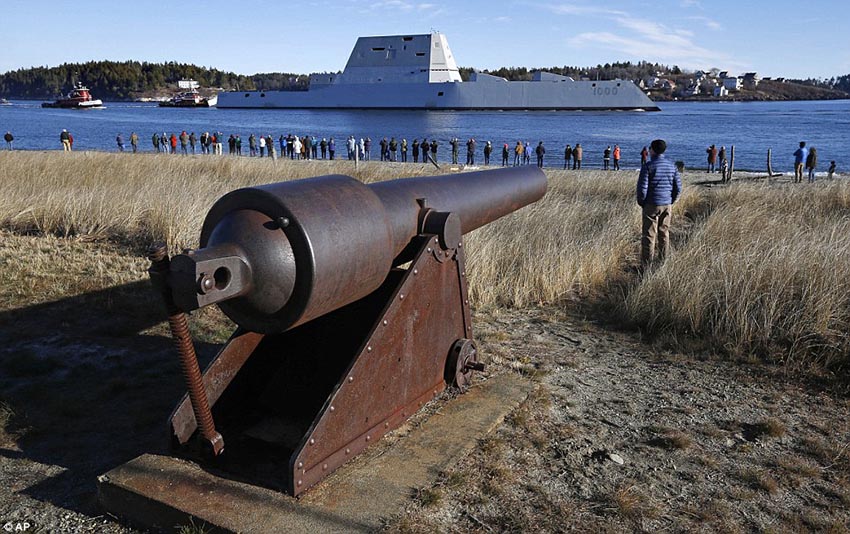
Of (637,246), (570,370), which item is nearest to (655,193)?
(637,246)

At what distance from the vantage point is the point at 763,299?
4277 mm

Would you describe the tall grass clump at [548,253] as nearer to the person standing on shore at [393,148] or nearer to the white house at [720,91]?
the person standing on shore at [393,148]

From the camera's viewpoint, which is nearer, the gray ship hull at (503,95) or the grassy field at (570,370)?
the grassy field at (570,370)

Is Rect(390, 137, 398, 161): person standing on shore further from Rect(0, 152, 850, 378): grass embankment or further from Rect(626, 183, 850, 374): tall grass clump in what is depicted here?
Rect(626, 183, 850, 374): tall grass clump

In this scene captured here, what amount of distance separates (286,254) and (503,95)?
Answer: 3125 inches

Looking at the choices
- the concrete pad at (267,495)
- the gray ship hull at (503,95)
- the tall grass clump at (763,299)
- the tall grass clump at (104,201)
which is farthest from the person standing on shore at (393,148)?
the gray ship hull at (503,95)

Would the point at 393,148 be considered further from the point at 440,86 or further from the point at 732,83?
the point at 732,83

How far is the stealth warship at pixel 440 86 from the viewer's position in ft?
253

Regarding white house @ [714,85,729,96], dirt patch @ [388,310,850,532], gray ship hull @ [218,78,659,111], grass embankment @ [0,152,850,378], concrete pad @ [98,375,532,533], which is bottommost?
dirt patch @ [388,310,850,532]


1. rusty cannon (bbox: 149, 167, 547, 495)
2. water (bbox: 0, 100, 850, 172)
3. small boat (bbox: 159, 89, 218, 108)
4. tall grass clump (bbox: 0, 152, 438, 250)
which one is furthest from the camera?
small boat (bbox: 159, 89, 218, 108)

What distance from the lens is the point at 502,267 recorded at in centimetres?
551

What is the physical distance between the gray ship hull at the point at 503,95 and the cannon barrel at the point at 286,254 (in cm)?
7606

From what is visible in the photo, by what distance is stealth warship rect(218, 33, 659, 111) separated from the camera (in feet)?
253

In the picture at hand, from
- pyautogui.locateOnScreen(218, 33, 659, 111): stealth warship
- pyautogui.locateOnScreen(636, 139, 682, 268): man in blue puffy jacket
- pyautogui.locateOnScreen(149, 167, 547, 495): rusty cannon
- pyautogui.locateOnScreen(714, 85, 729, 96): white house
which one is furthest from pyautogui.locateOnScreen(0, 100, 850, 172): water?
pyautogui.locateOnScreen(714, 85, 729, 96): white house
